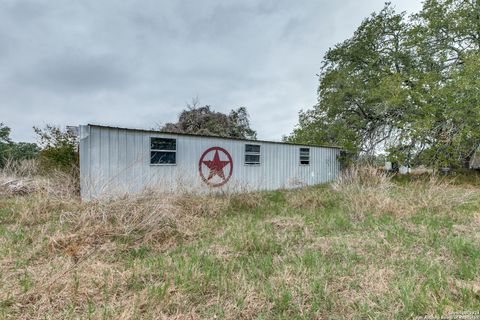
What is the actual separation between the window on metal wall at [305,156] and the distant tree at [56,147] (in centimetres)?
874

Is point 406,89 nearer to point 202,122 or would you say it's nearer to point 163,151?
point 163,151

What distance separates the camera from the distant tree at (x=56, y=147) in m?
7.42

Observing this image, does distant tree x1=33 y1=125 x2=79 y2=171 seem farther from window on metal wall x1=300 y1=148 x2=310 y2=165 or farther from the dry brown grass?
window on metal wall x1=300 y1=148 x2=310 y2=165

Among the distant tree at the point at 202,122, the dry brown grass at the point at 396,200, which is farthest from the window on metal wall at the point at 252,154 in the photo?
the distant tree at the point at 202,122

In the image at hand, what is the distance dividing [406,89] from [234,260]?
1058 cm

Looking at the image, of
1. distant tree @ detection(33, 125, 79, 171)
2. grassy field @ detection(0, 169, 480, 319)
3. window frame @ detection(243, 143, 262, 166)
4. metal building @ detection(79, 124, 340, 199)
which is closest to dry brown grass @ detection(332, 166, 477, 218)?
grassy field @ detection(0, 169, 480, 319)

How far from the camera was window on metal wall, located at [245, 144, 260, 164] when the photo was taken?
30.8 feet

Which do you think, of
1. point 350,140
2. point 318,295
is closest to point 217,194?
point 318,295

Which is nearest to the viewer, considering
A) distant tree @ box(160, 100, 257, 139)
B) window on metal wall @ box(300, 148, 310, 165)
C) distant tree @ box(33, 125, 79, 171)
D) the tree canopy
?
distant tree @ box(33, 125, 79, 171)

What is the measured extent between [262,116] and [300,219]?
1640 centimetres

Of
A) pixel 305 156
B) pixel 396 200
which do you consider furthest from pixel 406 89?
pixel 396 200

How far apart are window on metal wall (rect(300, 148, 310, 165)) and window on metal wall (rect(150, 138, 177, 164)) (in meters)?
6.04

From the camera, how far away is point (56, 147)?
298 inches

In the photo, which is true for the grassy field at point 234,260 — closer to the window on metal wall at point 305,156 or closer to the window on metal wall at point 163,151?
the window on metal wall at point 163,151
